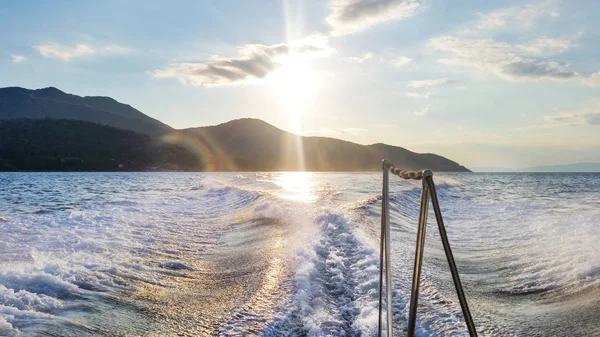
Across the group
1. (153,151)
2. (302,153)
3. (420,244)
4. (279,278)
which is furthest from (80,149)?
(420,244)

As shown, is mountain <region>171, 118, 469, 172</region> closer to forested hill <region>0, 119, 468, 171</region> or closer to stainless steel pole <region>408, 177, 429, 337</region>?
forested hill <region>0, 119, 468, 171</region>

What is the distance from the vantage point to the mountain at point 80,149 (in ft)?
330

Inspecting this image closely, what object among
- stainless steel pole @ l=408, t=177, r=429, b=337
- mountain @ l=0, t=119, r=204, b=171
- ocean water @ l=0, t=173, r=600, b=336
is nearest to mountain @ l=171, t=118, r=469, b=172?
mountain @ l=0, t=119, r=204, b=171

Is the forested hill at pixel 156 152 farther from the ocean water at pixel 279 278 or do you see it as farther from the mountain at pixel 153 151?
the ocean water at pixel 279 278

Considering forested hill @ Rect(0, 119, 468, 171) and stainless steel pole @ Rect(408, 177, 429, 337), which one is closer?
stainless steel pole @ Rect(408, 177, 429, 337)

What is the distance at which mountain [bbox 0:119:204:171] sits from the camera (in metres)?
101

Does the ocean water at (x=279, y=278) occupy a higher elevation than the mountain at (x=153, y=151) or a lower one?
lower

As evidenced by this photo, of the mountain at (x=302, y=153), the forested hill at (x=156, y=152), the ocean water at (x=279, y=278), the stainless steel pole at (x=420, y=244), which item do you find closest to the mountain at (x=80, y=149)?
the forested hill at (x=156, y=152)

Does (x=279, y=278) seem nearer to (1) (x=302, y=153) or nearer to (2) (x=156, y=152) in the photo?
(2) (x=156, y=152)

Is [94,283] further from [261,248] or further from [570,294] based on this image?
[570,294]

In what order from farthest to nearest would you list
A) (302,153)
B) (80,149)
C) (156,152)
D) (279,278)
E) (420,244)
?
(302,153), (156,152), (80,149), (279,278), (420,244)

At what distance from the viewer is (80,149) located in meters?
116

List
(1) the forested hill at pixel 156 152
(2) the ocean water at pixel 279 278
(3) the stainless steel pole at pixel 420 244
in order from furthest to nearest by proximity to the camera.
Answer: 1. (1) the forested hill at pixel 156 152
2. (2) the ocean water at pixel 279 278
3. (3) the stainless steel pole at pixel 420 244

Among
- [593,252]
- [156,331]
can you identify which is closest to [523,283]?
[593,252]
